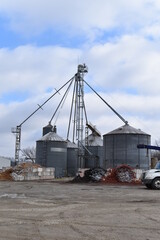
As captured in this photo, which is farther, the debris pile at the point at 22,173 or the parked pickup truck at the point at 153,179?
the debris pile at the point at 22,173

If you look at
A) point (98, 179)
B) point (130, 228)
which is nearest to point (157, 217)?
point (130, 228)

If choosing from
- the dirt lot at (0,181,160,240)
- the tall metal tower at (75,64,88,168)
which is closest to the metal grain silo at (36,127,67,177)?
the tall metal tower at (75,64,88,168)

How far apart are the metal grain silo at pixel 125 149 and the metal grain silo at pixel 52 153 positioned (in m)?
12.6

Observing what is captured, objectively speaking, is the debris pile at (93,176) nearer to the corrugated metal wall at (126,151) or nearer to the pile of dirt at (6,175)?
the corrugated metal wall at (126,151)

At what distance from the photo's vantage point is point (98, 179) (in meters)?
35.6

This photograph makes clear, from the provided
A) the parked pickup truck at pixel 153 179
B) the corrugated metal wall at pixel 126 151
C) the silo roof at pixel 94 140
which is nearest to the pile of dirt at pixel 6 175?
the corrugated metal wall at pixel 126 151

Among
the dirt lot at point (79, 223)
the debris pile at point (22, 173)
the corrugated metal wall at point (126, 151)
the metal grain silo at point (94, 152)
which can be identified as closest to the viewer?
the dirt lot at point (79, 223)

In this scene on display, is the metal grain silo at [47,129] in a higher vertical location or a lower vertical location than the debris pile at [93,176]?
higher

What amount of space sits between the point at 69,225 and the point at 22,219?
1.64m

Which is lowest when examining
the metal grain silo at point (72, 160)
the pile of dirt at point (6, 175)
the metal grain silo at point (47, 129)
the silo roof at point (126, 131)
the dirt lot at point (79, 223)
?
the dirt lot at point (79, 223)

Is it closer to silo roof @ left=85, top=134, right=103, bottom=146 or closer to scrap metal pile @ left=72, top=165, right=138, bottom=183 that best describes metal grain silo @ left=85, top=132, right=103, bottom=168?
silo roof @ left=85, top=134, right=103, bottom=146

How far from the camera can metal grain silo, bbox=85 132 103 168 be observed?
191 feet

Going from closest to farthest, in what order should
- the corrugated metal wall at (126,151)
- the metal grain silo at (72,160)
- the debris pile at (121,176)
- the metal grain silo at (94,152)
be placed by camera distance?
the debris pile at (121,176), the corrugated metal wall at (126,151), the metal grain silo at (94,152), the metal grain silo at (72,160)

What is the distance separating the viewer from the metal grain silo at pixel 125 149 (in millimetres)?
42656
